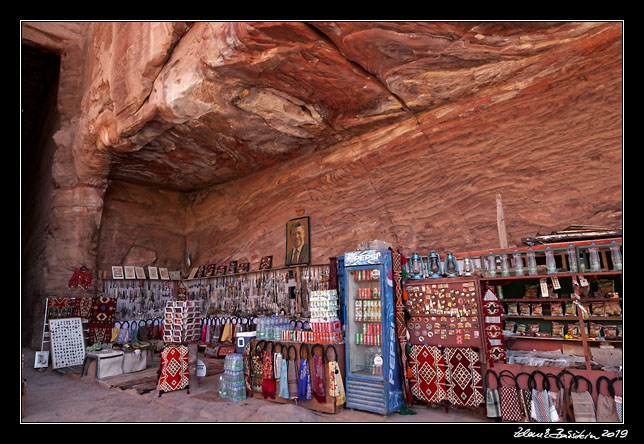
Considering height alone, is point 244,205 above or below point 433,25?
below

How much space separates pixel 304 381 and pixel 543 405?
104 inches

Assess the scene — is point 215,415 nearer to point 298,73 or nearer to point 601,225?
point 298,73

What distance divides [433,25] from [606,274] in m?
3.55

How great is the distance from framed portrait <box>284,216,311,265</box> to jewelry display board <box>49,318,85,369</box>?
175 inches

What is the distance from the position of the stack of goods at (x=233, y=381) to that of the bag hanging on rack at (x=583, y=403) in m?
3.92

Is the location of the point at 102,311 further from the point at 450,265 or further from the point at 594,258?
the point at 594,258

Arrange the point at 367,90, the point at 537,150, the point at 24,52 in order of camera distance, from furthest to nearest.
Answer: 1. the point at 24,52
2. the point at 367,90
3. the point at 537,150

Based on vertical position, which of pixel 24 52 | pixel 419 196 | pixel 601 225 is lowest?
pixel 601 225

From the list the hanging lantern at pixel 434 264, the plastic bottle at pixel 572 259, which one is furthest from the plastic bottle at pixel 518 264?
the hanging lantern at pixel 434 264

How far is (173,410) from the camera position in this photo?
4961 millimetres

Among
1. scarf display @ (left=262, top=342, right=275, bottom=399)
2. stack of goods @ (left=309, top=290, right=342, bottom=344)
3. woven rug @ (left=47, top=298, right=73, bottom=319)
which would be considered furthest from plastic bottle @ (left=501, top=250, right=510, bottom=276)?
woven rug @ (left=47, top=298, right=73, bottom=319)

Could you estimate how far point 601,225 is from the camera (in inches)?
203

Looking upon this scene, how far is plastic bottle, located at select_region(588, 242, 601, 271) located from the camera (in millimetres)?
4254

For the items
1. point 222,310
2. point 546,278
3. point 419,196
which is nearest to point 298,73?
point 419,196
